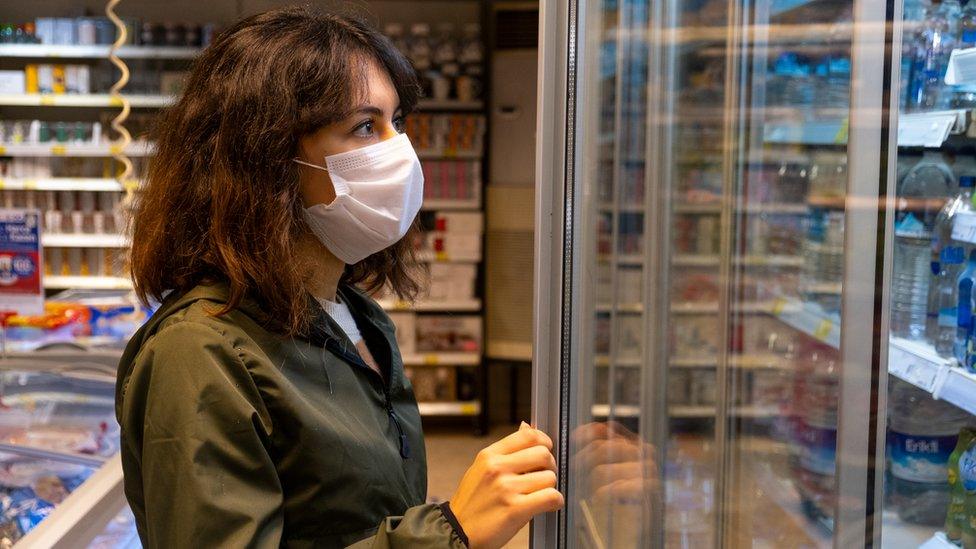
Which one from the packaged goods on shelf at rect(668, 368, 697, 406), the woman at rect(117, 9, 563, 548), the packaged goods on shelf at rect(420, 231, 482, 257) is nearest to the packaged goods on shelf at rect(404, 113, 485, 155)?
the packaged goods on shelf at rect(420, 231, 482, 257)

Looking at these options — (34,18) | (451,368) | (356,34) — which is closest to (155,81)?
(34,18)

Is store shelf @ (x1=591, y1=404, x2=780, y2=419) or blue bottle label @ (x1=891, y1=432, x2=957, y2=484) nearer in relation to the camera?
blue bottle label @ (x1=891, y1=432, x2=957, y2=484)

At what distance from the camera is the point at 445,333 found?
5.89 meters

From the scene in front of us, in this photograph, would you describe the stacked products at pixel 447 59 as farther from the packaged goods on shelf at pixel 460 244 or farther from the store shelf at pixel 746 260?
the store shelf at pixel 746 260

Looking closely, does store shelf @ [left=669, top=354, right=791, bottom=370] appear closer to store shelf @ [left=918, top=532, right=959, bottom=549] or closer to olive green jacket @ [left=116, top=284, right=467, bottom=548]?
store shelf @ [left=918, top=532, right=959, bottom=549]

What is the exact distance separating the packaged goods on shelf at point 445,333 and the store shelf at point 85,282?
173cm

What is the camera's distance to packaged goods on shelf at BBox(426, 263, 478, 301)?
5828 millimetres

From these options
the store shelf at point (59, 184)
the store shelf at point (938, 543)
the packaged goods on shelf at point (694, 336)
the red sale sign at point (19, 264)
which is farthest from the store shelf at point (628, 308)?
the store shelf at point (59, 184)

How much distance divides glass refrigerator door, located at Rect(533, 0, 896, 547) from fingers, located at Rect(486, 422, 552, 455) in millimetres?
276

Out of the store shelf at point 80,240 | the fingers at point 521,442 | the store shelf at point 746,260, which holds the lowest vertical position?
the store shelf at point 80,240

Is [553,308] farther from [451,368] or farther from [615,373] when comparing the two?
[451,368]

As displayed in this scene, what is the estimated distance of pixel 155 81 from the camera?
534 centimetres

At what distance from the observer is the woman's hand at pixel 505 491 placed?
1.06 metres

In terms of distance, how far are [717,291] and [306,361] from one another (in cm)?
135
